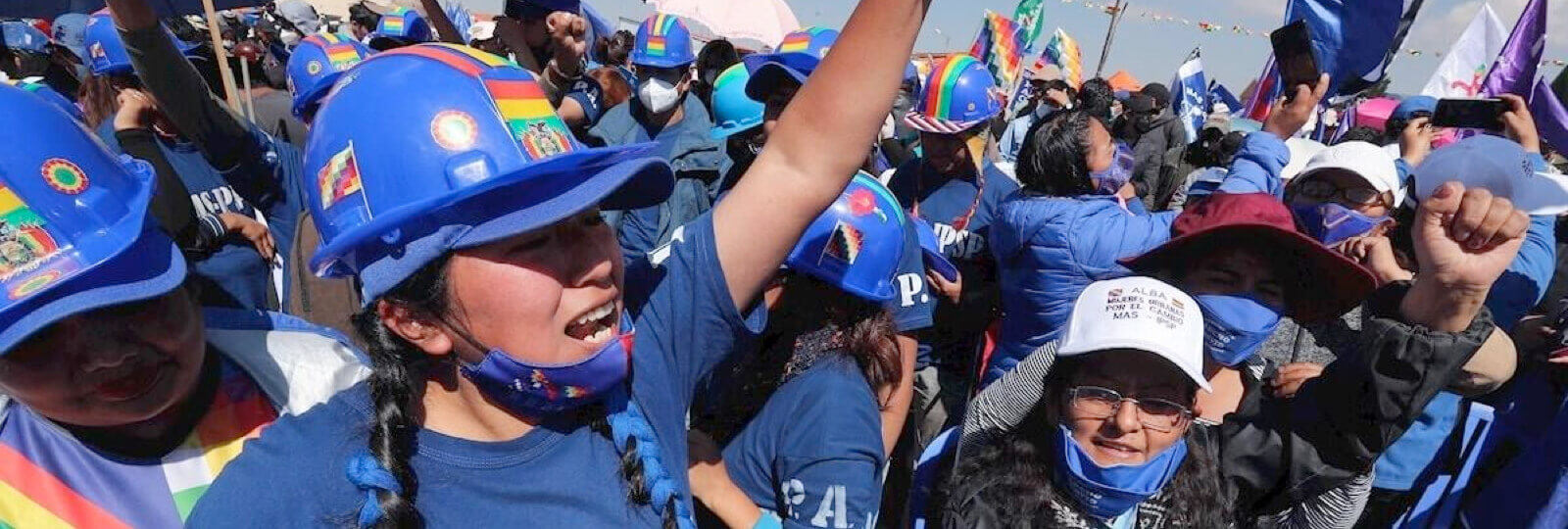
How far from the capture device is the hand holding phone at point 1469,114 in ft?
9.21

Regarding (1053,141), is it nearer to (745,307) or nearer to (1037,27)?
(745,307)

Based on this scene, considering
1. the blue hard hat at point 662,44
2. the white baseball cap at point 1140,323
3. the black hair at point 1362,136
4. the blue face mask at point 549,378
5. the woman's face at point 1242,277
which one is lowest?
the black hair at point 1362,136

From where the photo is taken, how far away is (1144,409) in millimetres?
1921

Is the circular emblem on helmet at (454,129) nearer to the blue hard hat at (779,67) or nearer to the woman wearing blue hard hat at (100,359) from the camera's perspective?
the woman wearing blue hard hat at (100,359)

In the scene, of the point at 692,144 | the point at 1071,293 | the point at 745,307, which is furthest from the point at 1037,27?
the point at 745,307

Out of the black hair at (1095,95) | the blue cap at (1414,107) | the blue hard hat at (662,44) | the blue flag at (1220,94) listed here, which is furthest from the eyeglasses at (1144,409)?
the blue flag at (1220,94)

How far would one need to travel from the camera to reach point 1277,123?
10.4 ft

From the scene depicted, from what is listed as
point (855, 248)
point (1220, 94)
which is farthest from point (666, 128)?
point (1220, 94)

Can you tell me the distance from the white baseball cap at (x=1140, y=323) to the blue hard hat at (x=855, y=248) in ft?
1.59

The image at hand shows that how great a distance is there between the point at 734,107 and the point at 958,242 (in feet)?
4.24

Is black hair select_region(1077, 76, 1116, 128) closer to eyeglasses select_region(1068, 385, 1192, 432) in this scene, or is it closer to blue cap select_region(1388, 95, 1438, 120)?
blue cap select_region(1388, 95, 1438, 120)

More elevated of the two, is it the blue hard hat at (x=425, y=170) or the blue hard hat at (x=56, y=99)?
the blue hard hat at (x=425, y=170)

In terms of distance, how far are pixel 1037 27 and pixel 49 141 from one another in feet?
41.3

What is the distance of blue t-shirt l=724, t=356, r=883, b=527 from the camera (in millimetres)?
1827
